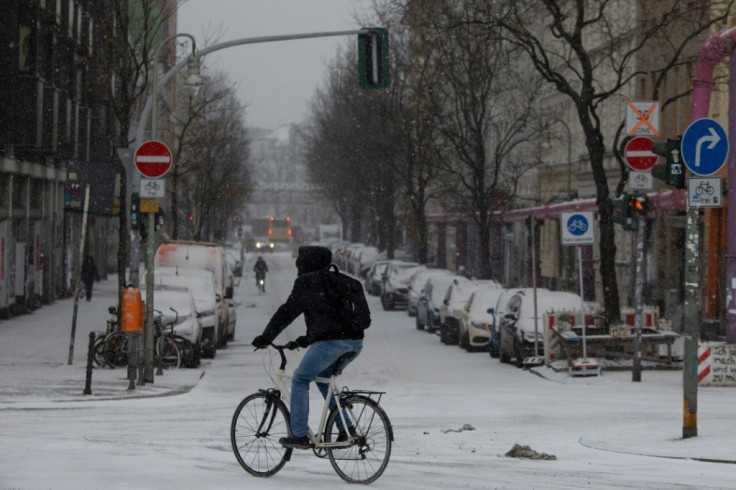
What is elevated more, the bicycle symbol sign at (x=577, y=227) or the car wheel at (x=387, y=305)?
the bicycle symbol sign at (x=577, y=227)

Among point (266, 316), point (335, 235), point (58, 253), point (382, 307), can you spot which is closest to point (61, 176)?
point (58, 253)

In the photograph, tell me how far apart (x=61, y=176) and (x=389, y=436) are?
147 feet

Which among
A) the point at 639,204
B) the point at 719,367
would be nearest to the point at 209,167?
the point at 639,204

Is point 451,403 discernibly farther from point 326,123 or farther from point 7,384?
point 326,123

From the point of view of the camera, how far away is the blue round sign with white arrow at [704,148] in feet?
48.3

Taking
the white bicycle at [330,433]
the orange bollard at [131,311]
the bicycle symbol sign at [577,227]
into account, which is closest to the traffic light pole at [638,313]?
the bicycle symbol sign at [577,227]

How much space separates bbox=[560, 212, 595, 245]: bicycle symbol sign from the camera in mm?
27172

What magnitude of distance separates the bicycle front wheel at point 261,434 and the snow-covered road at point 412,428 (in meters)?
0.12

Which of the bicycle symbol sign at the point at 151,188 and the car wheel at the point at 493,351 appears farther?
the car wheel at the point at 493,351

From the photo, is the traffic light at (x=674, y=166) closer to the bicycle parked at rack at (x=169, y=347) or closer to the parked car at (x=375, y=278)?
the bicycle parked at rack at (x=169, y=347)

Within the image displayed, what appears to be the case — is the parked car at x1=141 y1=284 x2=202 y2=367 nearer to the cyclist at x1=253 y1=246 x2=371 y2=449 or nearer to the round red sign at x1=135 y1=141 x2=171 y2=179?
Answer: the round red sign at x1=135 y1=141 x2=171 y2=179

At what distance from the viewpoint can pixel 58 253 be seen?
180 feet

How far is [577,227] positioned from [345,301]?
54.1 feet

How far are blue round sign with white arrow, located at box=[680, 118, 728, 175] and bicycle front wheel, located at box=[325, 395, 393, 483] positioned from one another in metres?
4.99
